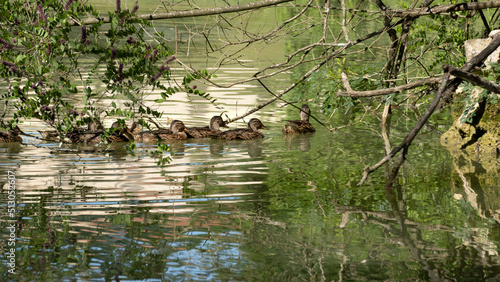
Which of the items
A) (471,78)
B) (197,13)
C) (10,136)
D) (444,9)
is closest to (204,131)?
(10,136)

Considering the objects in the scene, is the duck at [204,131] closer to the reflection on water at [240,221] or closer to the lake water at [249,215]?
the lake water at [249,215]

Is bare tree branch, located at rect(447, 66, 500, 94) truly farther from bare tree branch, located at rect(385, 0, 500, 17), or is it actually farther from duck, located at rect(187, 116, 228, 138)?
duck, located at rect(187, 116, 228, 138)

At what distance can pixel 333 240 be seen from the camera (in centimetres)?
471

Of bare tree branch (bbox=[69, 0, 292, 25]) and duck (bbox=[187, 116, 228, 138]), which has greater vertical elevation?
bare tree branch (bbox=[69, 0, 292, 25])

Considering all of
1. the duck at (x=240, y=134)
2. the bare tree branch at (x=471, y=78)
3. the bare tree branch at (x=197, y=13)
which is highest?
the bare tree branch at (x=197, y=13)

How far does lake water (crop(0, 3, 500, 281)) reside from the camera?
165 inches

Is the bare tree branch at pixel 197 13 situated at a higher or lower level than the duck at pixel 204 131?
higher

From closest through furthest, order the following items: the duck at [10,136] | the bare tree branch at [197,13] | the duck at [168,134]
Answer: the bare tree branch at [197,13] < the duck at [10,136] < the duck at [168,134]

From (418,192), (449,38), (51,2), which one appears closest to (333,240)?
(418,192)

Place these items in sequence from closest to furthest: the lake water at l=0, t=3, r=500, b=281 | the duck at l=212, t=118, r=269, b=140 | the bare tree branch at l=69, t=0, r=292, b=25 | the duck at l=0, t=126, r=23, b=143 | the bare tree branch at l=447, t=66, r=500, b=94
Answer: the lake water at l=0, t=3, r=500, b=281, the bare tree branch at l=447, t=66, r=500, b=94, the bare tree branch at l=69, t=0, r=292, b=25, the duck at l=0, t=126, r=23, b=143, the duck at l=212, t=118, r=269, b=140

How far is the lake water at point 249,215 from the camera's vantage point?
13.7 ft

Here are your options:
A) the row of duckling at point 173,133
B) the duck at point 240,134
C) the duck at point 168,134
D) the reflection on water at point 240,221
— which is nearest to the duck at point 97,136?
the row of duckling at point 173,133

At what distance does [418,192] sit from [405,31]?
2.73 m

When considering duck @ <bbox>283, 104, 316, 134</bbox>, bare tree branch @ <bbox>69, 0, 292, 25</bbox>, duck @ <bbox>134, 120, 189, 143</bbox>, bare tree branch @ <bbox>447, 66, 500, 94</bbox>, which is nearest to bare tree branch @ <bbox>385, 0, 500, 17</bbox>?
bare tree branch @ <bbox>447, 66, 500, 94</bbox>
